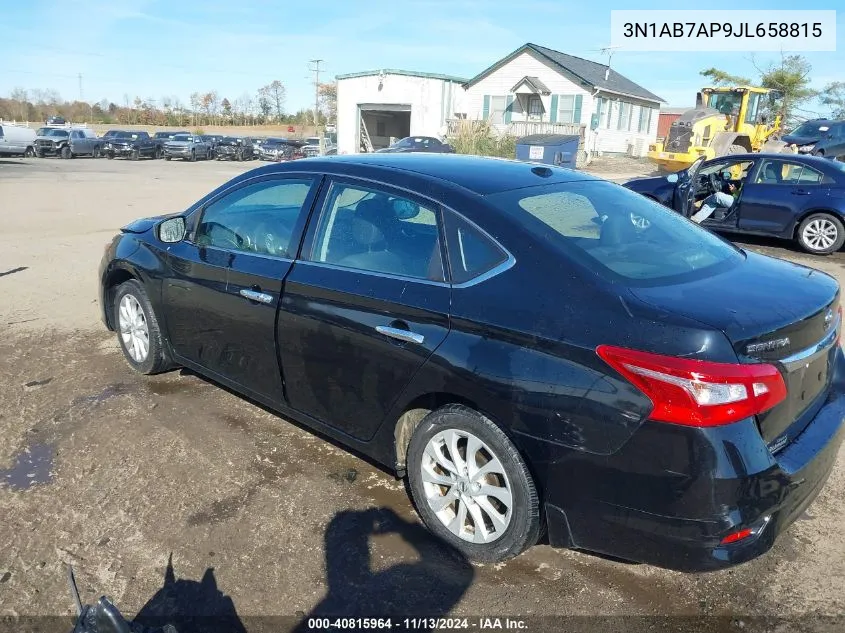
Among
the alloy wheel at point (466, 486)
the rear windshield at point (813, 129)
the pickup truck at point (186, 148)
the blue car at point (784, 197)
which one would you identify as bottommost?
the pickup truck at point (186, 148)

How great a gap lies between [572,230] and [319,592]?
1.83 meters

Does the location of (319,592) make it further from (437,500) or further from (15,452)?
(15,452)

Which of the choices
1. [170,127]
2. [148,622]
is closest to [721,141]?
[148,622]

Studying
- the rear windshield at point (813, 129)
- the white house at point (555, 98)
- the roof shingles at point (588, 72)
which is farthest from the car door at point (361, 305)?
the roof shingles at point (588, 72)

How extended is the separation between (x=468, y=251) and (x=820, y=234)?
9331mm

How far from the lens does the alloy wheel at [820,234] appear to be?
10.1m

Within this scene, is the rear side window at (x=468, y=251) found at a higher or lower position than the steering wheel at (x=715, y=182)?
higher

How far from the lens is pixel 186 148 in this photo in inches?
1480

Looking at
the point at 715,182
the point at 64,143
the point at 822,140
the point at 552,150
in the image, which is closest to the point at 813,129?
the point at 822,140

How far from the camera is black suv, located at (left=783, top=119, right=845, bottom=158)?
24469 mm

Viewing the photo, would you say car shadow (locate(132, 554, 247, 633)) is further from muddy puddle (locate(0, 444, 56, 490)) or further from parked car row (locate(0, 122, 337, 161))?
parked car row (locate(0, 122, 337, 161))

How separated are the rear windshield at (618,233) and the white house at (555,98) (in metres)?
30.7

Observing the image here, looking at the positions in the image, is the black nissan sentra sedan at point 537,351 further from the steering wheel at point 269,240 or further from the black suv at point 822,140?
the black suv at point 822,140

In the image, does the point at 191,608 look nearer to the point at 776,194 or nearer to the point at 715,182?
the point at 776,194
